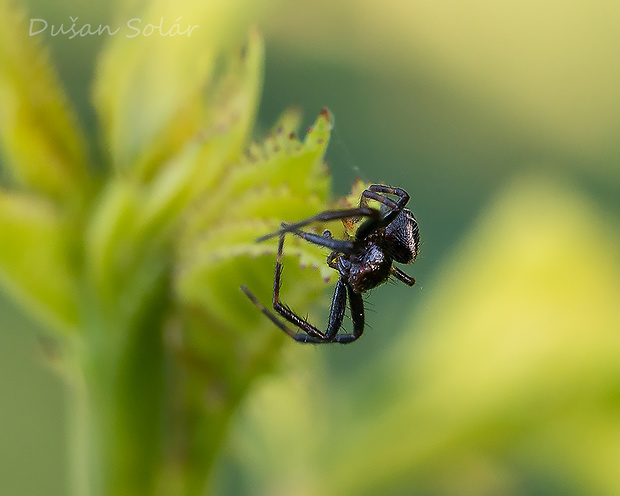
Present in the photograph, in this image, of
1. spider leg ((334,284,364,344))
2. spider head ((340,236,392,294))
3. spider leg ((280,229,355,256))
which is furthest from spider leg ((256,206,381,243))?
spider leg ((334,284,364,344))

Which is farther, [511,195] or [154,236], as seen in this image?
[511,195]

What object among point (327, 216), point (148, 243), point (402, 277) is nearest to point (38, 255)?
point (148, 243)

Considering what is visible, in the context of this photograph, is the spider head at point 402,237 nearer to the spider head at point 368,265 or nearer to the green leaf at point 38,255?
the spider head at point 368,265

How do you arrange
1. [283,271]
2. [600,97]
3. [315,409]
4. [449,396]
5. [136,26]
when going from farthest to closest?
1. [600,97]
2. [315,409]
3. [449,396]
4. [136,26]
5. [283,271]

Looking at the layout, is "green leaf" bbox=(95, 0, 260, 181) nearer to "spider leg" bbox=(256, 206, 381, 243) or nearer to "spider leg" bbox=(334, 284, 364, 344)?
"spider leg" bbox=(256, 206, 381, 243)

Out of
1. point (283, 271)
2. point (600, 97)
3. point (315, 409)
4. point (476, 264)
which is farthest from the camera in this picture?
point (600, 97)

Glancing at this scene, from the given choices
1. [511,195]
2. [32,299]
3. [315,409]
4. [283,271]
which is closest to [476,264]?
[511,195]

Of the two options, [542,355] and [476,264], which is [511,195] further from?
[542,355]
